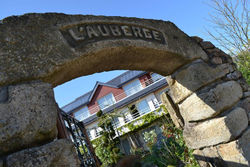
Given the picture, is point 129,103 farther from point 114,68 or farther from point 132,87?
point 114,68

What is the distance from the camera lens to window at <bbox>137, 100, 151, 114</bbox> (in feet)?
55.7

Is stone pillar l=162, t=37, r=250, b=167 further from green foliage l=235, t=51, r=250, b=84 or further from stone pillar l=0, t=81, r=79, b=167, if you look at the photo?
green foliage l=235, t=51, r=250, b=84

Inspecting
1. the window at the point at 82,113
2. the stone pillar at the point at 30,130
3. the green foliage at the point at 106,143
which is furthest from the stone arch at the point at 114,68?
the window at the point at 82,113

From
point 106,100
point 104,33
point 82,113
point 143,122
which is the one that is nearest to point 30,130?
point 104,33

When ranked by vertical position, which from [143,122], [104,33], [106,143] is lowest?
[106,143]

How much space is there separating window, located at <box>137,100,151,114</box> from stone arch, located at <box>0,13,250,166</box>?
47.5 feet

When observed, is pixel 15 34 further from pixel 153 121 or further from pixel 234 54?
pixel 153 121

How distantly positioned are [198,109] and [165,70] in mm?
600

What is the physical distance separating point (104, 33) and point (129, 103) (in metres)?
15.5

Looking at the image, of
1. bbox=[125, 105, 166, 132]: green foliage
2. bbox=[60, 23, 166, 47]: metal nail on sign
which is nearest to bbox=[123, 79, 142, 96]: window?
bbox=[125, 105, 166, 132]: green foliage

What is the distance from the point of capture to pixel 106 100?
64.3ft

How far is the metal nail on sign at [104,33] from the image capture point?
5.01 ft

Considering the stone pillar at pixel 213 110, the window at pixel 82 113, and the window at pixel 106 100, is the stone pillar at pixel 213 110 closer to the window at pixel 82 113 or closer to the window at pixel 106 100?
the window at pixel 106 100

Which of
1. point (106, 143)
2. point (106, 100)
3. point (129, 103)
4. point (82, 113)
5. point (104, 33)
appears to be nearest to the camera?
point (104, 33)
